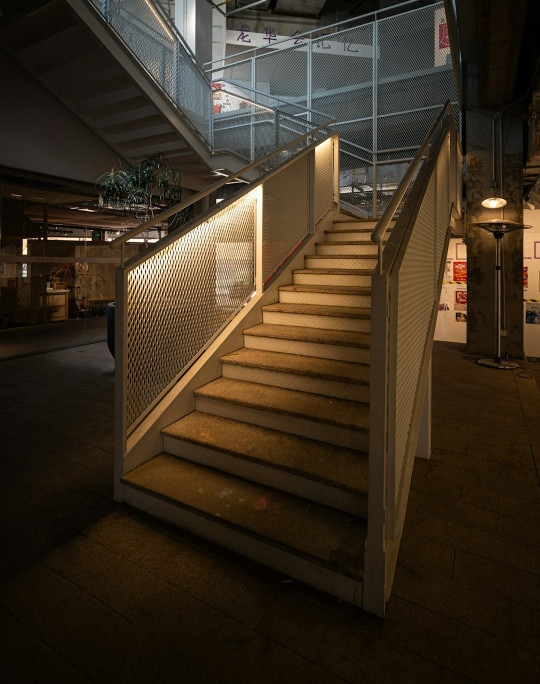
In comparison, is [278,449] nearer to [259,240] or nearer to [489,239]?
[259,240]

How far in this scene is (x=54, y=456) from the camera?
281cm

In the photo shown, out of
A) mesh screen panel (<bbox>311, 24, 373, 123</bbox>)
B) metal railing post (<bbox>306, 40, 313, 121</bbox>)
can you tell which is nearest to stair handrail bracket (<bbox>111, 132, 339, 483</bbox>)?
mesh screen panel (<bbox>311, 24, 373, 123</bbox>)

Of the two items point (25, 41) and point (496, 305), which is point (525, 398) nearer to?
point (496, 305)

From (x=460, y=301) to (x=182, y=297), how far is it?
7.21 m

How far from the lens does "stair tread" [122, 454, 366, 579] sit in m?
1.69

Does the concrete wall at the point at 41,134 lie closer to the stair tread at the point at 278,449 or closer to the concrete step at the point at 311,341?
the concrete step at the point at 311,341

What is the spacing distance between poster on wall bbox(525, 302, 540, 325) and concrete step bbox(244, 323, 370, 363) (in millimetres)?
5877

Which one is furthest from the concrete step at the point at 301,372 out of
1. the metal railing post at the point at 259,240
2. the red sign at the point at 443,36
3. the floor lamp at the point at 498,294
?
the red sign at the point at 443,36

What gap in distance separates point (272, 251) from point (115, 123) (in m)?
4.32

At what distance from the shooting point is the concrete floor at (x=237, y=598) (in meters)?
1.35

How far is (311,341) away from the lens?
2.89 m

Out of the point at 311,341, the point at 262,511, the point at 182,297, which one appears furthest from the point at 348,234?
the point at 262,511

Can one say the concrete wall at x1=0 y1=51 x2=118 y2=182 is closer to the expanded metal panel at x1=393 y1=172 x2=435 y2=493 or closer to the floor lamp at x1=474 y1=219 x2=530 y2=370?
the expanded metal panel at x1=393 y1=172 x2=435 y2=493

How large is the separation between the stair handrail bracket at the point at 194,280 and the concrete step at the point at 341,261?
0.69 ft
